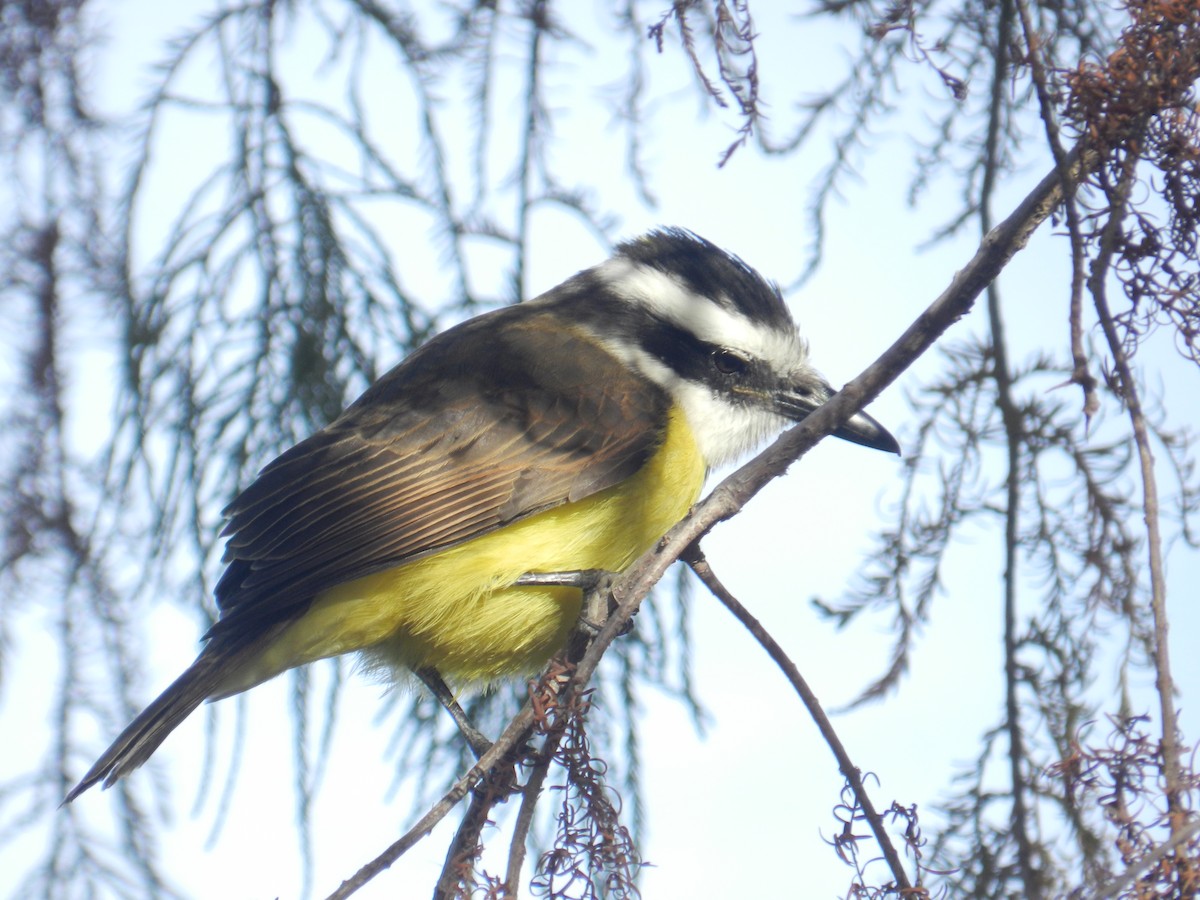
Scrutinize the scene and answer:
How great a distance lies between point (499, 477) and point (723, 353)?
3.00 ft

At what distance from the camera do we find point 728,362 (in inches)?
170

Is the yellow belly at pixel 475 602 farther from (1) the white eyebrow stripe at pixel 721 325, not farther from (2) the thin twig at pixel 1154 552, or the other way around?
(2) the thin twig at pixel 1154 552

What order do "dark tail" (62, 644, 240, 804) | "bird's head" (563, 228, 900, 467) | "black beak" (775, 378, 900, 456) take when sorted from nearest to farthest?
"dark tail" (62, 644, 240, 804) → "black beak" (775, 378, 900, 456) → "bird's head" (563, 228, 900, 467)

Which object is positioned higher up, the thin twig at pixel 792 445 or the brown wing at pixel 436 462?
the brown wing at pixel 436 462

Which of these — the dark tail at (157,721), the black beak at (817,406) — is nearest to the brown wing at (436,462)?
the dark tail at (157,721)

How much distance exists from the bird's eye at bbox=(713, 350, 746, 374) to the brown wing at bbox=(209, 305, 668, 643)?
0.79 ft

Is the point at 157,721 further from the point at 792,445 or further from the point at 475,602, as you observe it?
the point at 792,445

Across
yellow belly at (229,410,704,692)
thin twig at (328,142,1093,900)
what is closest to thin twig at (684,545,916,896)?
thin twig at (328,142,1093,900)

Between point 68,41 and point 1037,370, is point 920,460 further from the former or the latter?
point 68,41

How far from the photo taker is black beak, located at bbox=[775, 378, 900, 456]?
4.13 m

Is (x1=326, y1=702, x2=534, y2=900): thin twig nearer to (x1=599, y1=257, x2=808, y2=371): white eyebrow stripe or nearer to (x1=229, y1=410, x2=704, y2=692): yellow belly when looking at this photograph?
(x1=229, y1=410, x2=704, y2=692): yellow belly

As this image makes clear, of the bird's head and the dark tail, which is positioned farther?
the bird's head

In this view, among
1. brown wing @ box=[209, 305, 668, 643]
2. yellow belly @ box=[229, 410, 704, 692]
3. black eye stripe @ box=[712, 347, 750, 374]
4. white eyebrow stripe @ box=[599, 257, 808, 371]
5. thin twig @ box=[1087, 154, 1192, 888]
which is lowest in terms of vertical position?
thin twig @ box=[1087, 154, 1192, 888]

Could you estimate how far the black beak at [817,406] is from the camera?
4.13 metres
